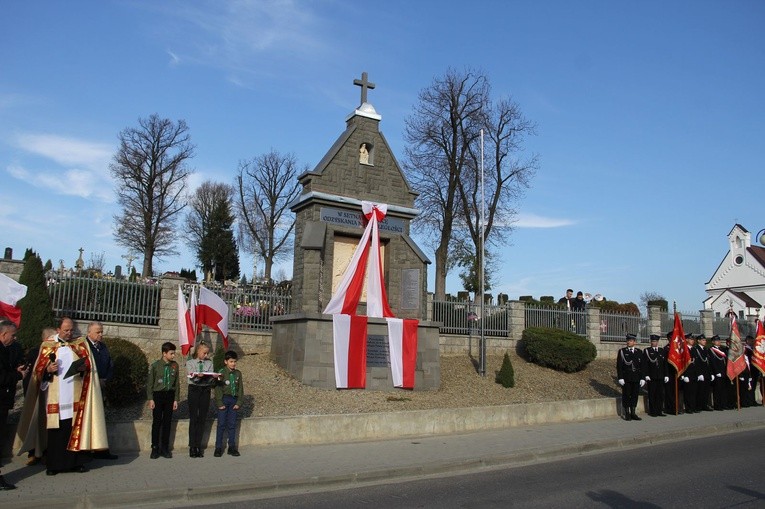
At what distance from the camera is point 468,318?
2119 centimetres

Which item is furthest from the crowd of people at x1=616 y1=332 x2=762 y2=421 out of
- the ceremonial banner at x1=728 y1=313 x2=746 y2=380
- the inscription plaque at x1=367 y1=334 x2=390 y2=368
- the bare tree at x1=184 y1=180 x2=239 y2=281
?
the bare tree at x1=184 y1=180 x2=239 y2=281

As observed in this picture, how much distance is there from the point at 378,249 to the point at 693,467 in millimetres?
8896

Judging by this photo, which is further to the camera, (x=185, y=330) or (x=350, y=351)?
(x=350, y=351)

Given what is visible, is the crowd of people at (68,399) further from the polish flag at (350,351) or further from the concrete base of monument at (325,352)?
the polish flag at (350,351)

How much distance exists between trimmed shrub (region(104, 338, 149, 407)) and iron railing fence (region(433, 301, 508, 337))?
1057 centimetres

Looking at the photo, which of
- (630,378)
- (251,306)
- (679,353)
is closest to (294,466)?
(251,306)

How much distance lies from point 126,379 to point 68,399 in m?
3.05

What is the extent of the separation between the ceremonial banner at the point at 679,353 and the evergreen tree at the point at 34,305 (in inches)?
586

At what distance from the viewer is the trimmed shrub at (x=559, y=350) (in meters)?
19.9

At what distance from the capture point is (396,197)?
57.5ft

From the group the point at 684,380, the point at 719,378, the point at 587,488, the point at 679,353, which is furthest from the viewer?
the point at 719,378

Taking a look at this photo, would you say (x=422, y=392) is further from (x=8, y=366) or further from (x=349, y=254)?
(x=8, y=366)

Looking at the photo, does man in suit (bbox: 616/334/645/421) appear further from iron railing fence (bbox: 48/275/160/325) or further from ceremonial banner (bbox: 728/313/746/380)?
iron railing fence (bbox: 48/275/160/325)

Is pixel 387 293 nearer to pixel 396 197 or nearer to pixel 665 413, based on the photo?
pixel 396 197
